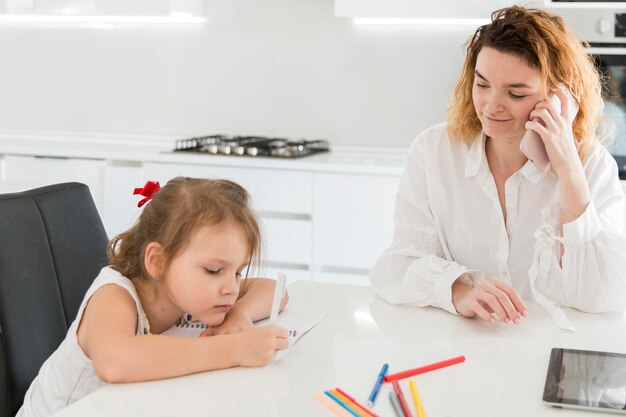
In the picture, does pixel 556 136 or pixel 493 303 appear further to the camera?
pixel 556 136

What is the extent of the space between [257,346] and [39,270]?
20.9 inches

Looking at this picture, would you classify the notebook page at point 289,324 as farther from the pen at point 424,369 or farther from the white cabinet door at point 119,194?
the white cabinet door at point 119,194

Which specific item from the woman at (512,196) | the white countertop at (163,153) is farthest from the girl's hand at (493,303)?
the white countertop at (163,153)

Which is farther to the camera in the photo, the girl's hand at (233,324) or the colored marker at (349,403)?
the girl's hand at (233,324)

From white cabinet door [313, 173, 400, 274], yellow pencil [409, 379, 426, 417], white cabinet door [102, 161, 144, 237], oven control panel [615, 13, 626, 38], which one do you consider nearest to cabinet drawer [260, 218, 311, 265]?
white cabinet door [313, 173, 400, 274]

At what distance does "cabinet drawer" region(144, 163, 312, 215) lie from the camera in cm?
328

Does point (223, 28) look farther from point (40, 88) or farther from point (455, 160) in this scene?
point (455, 160)

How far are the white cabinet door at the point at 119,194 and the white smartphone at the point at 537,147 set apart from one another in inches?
81.7

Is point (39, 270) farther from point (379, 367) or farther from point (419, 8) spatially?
point (419, 8)

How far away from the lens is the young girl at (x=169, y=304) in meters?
1.21

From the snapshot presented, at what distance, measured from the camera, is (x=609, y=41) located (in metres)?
3.07

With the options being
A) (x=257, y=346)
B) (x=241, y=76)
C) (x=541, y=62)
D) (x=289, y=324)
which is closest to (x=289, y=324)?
(x=289, y=324)

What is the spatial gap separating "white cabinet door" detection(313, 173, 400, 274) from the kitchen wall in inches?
24.8

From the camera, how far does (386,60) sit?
12.3 ft
